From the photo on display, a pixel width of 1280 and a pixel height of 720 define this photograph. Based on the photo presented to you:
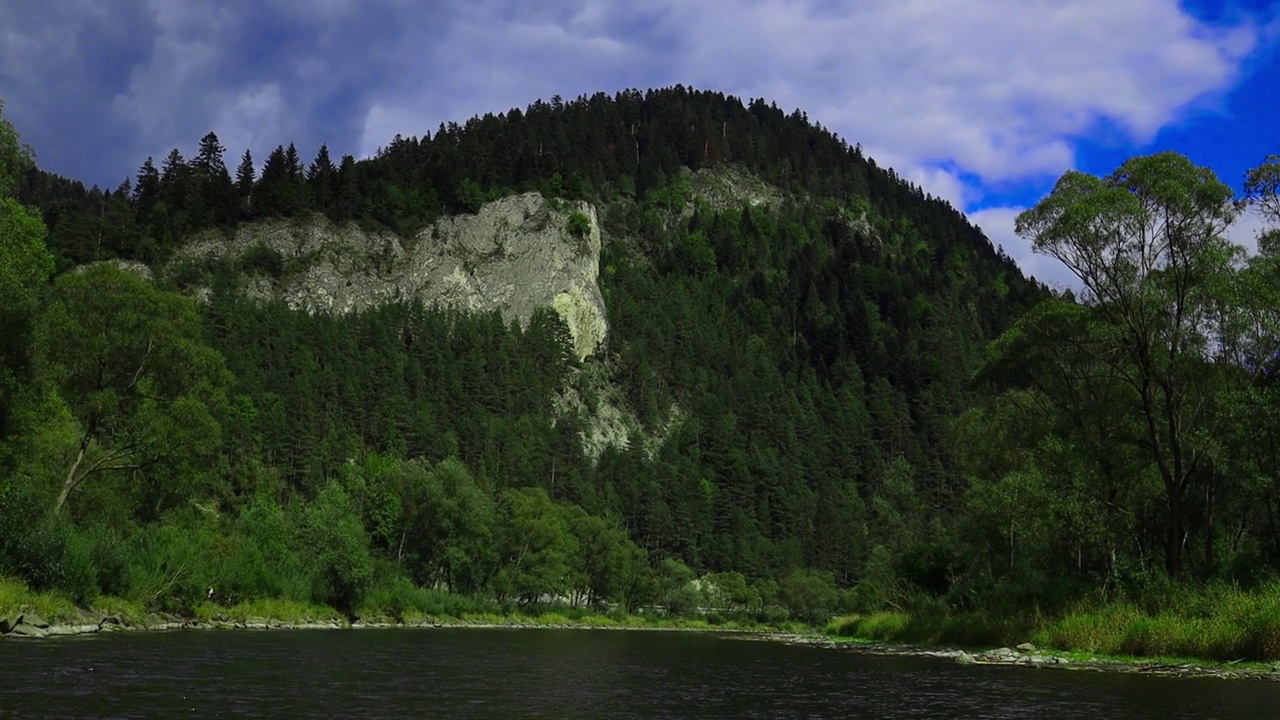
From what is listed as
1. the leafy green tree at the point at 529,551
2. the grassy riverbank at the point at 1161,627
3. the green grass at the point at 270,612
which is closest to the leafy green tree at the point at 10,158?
the green grass at the point at 270,612

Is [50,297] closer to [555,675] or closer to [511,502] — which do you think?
[555,675]

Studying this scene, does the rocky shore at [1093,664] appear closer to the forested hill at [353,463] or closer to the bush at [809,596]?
the forested hill at [353,463]

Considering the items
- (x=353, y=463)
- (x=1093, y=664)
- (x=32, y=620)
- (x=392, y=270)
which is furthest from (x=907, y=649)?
(x=392, y=270)

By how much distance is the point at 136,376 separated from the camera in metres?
50.8

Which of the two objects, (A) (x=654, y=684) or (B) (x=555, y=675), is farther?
(B) (x=555, y=675)

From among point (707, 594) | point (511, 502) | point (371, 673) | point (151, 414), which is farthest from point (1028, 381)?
point (707, 594)

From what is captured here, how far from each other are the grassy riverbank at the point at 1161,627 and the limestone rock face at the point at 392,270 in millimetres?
149830

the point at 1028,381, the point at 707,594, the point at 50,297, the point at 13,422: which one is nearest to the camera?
the point at 13,422

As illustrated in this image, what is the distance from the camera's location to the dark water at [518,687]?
21344mm

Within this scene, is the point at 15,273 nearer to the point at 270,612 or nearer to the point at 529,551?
the point at 270,612

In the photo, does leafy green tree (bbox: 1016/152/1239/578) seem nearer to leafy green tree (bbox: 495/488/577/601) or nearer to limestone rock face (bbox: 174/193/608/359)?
leafy green tree (bbox: 495/488/577/601)

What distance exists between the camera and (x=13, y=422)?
43.2 metres

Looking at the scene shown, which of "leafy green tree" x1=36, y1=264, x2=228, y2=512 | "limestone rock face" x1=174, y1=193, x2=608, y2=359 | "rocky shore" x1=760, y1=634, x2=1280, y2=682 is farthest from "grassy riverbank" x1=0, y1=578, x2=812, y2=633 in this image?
"limestone rock face" x1=174, y1=193, x2=608, y2=359

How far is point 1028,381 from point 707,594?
9345cm
